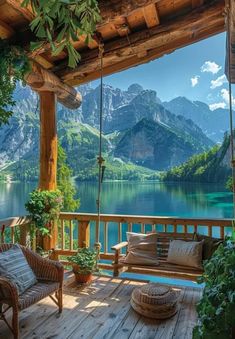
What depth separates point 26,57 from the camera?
313 centimetres

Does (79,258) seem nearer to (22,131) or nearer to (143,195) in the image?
(143,195)

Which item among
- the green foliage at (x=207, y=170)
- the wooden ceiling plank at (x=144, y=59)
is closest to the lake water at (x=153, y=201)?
the green foliage at (x=207, y=170)

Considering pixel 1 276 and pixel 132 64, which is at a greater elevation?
pixel 132 64

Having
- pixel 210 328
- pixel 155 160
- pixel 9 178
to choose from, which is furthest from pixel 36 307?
pixel 155 160

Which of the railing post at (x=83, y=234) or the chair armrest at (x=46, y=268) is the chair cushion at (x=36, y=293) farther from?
the railing post at (x=83, y=234)

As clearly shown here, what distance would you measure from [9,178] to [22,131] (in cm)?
1718

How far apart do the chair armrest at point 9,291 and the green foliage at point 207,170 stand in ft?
49.4

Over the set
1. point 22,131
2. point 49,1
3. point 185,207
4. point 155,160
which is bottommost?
point 185,207

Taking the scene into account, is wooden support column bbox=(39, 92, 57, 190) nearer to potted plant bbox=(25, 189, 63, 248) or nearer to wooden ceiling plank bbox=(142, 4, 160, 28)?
potted plant bbox=(25, 189, 63, 248)

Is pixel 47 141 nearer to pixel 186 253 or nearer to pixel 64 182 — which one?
pixel 186 253

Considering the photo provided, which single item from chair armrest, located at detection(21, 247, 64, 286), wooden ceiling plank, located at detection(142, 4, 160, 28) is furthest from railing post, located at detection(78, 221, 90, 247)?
wooden ceiling plank, located at detection(142, 4, 160, 28)

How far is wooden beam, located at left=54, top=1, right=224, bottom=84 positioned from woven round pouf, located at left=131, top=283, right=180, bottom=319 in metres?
2.94

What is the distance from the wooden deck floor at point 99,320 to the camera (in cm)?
237

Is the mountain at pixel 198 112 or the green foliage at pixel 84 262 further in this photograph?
the mountain at pixel 198 112
